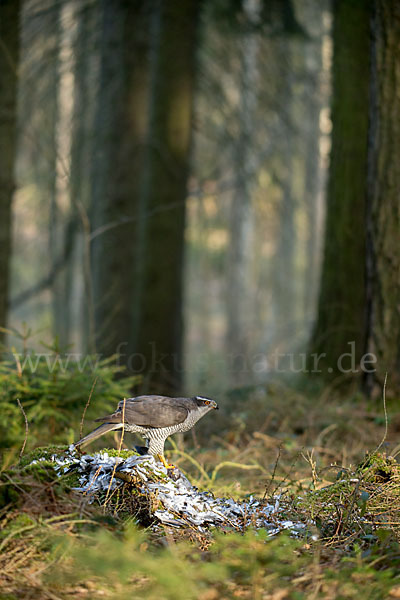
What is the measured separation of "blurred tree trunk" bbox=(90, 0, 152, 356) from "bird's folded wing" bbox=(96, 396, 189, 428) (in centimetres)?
608

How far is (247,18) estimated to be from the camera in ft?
31.4

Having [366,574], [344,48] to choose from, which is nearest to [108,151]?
[344,48]

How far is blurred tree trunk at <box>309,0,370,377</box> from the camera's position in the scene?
6.59m

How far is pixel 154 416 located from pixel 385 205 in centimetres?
348

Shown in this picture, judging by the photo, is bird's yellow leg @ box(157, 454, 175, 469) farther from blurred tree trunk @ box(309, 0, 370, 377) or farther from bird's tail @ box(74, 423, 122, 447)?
blurred tree trunk @ box(309, 0, 370, 377)

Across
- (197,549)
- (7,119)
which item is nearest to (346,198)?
(7,119)

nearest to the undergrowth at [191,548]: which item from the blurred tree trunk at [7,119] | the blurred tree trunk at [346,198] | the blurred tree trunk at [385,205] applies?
the blurred tree trunk at [385,205]

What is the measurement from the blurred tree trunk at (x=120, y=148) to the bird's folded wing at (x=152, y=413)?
6075 mm

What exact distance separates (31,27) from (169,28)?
2158 mm

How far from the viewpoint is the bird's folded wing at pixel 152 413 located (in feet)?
9.61

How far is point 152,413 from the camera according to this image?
2.94 m

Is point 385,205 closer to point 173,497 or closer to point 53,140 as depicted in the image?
point 173,497

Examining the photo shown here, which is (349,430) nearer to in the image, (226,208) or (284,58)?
(284,58)

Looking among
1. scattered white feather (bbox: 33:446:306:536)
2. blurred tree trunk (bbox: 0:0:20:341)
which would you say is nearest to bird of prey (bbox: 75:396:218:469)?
scattered white feather (bbox: 33:446:306:536)
